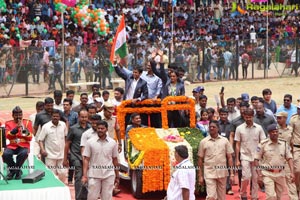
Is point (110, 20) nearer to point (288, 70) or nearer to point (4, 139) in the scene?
point (288, 70)

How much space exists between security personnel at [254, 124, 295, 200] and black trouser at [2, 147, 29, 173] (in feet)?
12.2

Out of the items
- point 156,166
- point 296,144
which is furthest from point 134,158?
point 296,144

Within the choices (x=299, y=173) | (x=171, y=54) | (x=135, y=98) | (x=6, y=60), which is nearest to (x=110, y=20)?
(x=171, y=54)

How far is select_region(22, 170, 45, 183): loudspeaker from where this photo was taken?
1449cm

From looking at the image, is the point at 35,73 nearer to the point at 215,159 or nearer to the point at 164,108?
the point at 164,108

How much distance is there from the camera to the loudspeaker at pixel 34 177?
14492 millimetres

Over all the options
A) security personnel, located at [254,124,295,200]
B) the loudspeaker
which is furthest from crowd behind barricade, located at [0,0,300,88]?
security personnel, located at [254,124,295,200]

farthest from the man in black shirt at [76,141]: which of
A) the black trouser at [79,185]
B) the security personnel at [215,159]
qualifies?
the security personnel at [215,159]

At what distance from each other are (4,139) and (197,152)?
12.0ft

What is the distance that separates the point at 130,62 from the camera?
3494 cm

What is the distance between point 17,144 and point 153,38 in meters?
26.9

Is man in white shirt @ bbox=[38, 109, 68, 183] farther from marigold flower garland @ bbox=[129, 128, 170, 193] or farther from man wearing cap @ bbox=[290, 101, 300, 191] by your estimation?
man wearing cap @ bbox=[290, 101, 300, 191]

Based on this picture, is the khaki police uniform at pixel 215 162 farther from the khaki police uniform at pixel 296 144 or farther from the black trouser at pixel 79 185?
the black trouser at pixel 79 185

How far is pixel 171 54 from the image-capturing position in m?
36.2
